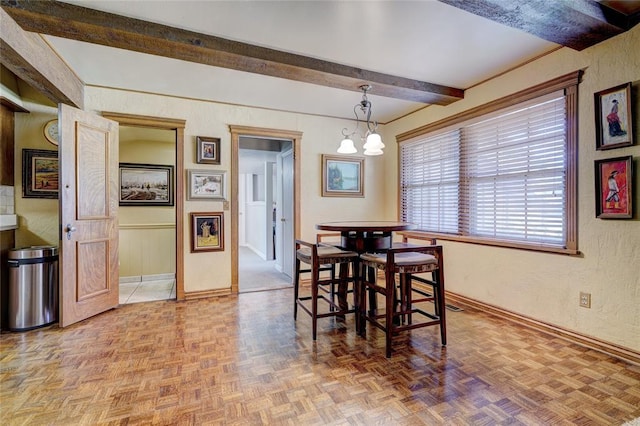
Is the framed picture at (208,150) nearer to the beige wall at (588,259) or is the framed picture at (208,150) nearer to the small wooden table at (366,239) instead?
the small wooden table at (366,239)

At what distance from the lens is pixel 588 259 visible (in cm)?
237

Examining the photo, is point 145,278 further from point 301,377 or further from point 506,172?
point 506,172

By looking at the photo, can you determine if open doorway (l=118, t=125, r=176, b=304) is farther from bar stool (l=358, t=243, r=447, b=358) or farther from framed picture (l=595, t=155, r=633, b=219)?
framed picture (l=595, t=155, r=633, b=219)

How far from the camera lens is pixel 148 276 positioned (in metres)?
4.58

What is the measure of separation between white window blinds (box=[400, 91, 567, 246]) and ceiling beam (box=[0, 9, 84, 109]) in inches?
156

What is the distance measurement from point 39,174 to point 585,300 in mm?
5224

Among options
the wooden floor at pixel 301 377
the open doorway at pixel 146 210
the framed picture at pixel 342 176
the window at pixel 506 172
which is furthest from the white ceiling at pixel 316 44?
the wooden floor at pixel 301 377

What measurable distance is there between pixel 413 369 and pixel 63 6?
132 inches

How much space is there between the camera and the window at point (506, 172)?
255 cm

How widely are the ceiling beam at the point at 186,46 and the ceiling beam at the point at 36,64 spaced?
107mm

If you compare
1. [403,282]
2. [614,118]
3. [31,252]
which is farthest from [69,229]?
[614,118]

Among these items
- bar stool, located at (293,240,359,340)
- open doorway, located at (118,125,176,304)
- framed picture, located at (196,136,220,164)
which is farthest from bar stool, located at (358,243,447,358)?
open doorway, located at (118,125,176,304)

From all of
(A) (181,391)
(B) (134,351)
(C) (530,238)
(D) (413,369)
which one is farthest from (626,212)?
(B) (134,351)

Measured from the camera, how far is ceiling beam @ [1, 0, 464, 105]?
1.97 metres
